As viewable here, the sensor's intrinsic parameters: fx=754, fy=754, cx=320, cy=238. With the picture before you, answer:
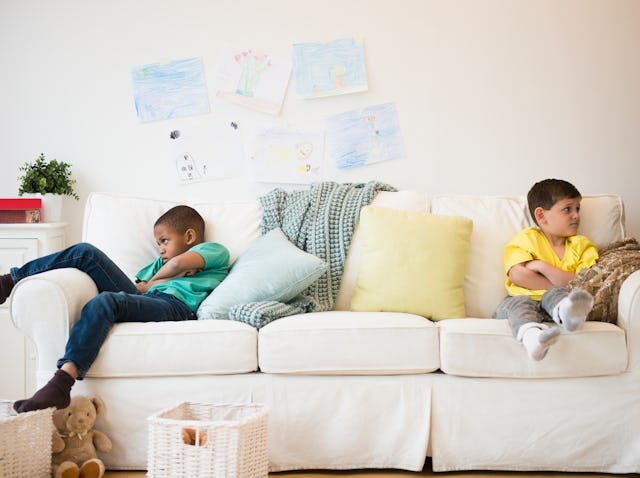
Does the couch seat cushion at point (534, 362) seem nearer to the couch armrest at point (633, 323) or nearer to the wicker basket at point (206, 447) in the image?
the couch armrest at point (633, 323)

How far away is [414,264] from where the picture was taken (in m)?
2.62

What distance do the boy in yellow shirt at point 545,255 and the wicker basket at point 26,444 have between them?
4.56 feet

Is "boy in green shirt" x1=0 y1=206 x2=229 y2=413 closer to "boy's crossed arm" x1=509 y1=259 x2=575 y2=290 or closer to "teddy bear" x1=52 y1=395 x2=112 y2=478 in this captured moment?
"teddy bear" x1=52 y1=395 x2=112 y2=478

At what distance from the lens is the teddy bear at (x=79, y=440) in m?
2.15

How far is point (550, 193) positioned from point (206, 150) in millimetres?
1472

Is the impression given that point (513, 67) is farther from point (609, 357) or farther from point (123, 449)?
point (123, 449)

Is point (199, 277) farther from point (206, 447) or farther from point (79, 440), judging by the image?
point (206, 447)

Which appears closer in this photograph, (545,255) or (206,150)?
(545,255)

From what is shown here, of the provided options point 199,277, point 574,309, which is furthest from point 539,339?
point 199,277

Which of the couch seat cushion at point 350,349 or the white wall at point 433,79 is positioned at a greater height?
the white wall at point 433,79

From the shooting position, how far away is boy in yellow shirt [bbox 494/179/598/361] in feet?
7.96

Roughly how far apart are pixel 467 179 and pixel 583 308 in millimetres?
1265

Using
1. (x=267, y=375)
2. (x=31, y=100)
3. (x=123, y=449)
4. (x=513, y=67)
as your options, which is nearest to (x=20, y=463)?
(x=123, y=449)

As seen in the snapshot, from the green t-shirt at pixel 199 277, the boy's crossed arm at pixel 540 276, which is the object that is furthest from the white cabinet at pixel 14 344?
the boy's crossed arm at pixel 540 276
